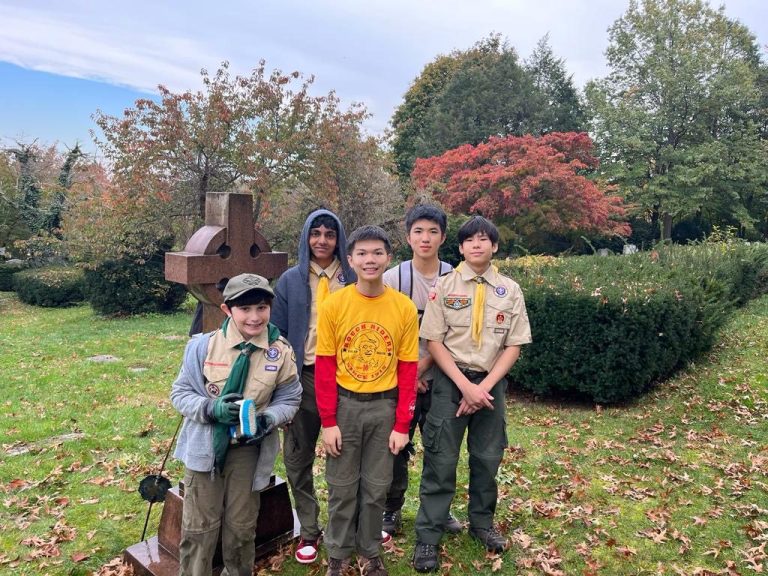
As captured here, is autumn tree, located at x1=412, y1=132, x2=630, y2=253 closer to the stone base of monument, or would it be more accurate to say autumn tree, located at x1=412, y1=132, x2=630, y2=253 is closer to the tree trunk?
the tree trunk

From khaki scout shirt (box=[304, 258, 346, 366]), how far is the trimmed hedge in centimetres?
347

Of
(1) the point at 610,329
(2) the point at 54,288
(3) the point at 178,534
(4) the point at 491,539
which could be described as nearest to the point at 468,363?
(4) the point at 491,539

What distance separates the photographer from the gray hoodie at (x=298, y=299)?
2926mm

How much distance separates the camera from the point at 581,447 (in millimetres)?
5066

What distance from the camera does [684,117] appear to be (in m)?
22.5

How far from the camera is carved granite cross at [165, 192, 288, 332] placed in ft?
9.96

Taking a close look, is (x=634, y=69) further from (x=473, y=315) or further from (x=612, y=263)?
(x=473, y=315)

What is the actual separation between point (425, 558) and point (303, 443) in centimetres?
93

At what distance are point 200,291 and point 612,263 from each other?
6078 millimetres

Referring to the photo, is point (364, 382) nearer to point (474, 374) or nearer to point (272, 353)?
point (272, 353)

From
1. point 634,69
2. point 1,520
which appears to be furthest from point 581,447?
point 634,69

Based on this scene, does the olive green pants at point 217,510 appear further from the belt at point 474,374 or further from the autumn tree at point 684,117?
the autumn tree at point 684,117

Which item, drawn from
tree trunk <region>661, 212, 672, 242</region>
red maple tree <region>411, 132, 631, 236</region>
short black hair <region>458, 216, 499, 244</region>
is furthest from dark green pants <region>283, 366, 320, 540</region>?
tree trunk <region>661, 212, 672, 242</region>

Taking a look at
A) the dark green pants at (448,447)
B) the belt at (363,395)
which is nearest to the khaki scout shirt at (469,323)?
the dark green pants at (448,447)
